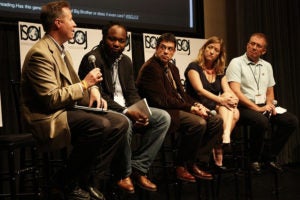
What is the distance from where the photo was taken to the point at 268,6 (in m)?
5.30

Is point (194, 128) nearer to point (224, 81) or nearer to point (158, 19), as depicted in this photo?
point (224, 81)

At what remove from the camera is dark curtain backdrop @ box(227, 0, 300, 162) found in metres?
5.16

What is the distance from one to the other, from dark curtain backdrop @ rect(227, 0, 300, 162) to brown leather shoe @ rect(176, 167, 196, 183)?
2.18 meters

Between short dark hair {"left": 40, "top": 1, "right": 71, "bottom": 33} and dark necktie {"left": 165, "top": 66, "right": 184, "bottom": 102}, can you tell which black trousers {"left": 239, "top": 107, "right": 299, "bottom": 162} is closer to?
dark necktie {"left": 165, "top": 66, "right": 184, "bottom": 102}

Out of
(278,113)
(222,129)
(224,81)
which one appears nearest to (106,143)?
(222,129)

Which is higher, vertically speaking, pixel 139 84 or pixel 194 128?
pixel 139 84

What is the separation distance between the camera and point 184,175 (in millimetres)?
3352

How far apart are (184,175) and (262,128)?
0.99 meters

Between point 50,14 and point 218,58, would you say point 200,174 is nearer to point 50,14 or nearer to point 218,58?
point 218,58

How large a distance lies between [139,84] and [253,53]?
1391 millimetres

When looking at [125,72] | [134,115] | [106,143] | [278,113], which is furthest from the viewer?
[278,113]

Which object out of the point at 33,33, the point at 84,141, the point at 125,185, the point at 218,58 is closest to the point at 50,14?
the point at 84,141

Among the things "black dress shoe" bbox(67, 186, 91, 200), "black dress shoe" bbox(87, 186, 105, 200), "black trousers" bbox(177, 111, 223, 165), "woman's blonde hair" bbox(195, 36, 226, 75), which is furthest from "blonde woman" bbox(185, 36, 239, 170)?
"black dress shoe" bbox(67, 186, 91, 200)

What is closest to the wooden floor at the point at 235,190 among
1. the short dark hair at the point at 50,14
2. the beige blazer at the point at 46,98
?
the beige blazer at the point at 46,98
